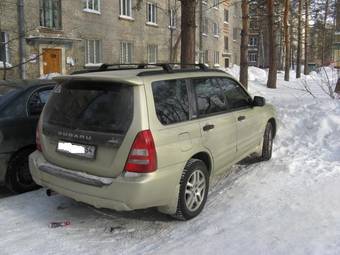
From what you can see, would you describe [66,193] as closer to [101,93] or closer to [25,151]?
[101,93]

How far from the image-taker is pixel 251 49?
7569 centimetres

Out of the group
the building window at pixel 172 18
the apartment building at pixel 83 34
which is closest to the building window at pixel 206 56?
the apartment building at pixel 83 34

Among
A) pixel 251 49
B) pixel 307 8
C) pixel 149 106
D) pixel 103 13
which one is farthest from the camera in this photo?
pixel 251 49

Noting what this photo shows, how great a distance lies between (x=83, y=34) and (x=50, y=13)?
223cm

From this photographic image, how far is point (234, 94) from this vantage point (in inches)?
225

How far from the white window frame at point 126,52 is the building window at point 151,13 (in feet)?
9.57

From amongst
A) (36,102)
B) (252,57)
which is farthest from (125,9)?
(252,57)

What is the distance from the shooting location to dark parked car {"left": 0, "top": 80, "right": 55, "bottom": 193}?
5371 millimetres

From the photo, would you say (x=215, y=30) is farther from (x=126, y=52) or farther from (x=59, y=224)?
(x=59, y=224)

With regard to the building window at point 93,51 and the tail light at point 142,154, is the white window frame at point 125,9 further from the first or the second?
the tail light at point 142,154

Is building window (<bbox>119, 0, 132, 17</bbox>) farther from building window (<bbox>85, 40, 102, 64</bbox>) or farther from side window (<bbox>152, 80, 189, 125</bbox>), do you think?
side window (<bbox>152, 80, 189, 125</bbox>)

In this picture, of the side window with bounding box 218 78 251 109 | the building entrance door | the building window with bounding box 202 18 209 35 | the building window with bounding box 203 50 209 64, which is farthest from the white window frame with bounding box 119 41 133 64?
the side window with bounding box 218 78 251 109

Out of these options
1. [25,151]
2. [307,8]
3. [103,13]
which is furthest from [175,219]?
[307,8]

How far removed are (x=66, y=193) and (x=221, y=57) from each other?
40.9 metres
